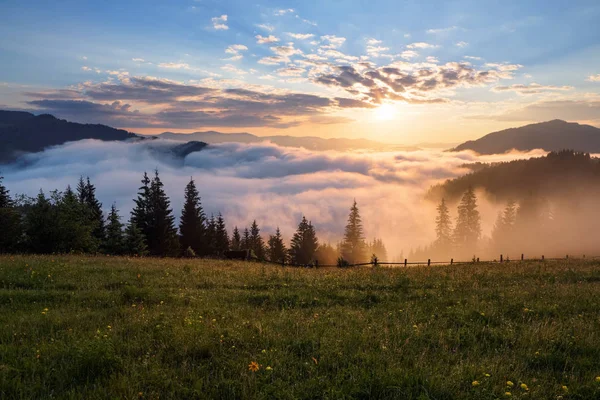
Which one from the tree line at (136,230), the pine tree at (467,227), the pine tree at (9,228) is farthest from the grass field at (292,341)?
the pine tree at (467,227)

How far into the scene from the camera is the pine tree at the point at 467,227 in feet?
308

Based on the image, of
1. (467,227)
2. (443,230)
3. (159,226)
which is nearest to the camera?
(159,226)

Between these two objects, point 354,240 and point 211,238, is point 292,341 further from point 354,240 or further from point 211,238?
point 354,240

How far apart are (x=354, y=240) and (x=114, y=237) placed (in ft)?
185

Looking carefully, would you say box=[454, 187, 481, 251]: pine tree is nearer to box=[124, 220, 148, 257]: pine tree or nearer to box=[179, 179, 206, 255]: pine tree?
box=[179, 179, 206, 255]: pine tree

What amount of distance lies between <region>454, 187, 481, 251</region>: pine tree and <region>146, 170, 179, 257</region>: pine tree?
246 ft

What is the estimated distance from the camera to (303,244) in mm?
83438

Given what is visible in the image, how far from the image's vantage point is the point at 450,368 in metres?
5.82

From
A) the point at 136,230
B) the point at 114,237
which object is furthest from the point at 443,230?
the point at 114,237

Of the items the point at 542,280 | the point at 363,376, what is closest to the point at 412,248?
the point at 542,280

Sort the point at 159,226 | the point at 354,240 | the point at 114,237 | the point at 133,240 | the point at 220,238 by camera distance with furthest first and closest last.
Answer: the point at 354,240 < the point at 220,238 < the point at 159,226 < the point at 133,240 < the point at 114,237

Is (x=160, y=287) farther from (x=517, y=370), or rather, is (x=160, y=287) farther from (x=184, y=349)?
(x=517, y=370)

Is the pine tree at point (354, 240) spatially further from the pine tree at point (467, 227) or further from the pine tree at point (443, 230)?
the pine tree at point (467, 227)

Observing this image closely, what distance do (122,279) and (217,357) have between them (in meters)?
8.81
